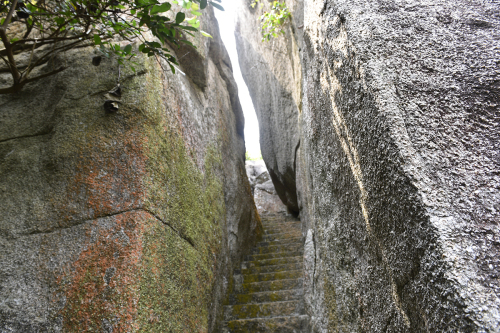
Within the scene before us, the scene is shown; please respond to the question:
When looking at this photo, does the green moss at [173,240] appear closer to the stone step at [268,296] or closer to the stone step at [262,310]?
the stone step at [262,310]

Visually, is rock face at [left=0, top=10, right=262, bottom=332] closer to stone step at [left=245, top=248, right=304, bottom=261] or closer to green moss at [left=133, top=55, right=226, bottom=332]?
green moss at [left=133, top=55, right=226, bottom=332]

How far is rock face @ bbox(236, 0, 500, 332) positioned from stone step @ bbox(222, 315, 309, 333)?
1849 mm

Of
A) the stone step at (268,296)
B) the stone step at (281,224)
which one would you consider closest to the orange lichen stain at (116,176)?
the stone step at (268,296)

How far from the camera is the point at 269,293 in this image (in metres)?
4.35

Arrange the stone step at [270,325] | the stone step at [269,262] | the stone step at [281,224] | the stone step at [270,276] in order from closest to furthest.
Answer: the stone step at [270,325] → the stone step at [270,276] → the stone step at [269,262] → the stone step at [281,224]

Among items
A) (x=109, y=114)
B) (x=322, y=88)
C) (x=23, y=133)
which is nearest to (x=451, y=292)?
(x=322, y=88)

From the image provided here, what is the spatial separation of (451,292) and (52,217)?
2.43 m

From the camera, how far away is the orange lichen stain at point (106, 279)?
71.0 inches

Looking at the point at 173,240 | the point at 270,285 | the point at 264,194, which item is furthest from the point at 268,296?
the point at 264,194

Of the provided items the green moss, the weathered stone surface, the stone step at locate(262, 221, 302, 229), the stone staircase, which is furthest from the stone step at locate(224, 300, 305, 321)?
the stone step at locate(262, 221, 302, 229)

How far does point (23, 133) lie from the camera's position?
2.65 m

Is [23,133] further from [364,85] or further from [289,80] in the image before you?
[289,80]

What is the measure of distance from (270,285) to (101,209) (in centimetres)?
323

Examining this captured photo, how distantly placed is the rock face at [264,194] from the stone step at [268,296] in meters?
6.06
